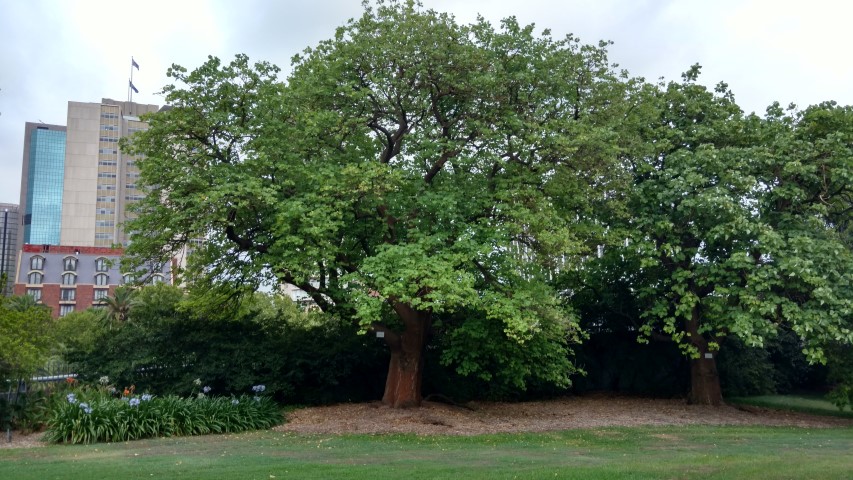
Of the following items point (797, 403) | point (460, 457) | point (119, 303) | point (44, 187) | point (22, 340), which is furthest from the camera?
point (44, 187)

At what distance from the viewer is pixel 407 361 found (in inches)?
A: 784

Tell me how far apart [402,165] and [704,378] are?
464 inches

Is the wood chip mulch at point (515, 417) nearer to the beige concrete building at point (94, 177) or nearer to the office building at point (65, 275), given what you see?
the office building at point (65, 275)

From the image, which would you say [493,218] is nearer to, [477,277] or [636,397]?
[477,277]

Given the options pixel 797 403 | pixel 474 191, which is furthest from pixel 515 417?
pixel 797 403

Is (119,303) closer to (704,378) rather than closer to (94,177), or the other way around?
(704,378)

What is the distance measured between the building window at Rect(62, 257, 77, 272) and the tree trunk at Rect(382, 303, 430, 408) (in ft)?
335

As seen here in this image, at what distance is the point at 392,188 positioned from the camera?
16.8 m

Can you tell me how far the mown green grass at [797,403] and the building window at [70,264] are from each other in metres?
104

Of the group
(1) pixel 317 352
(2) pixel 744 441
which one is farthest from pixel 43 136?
(2) pixel 744 441

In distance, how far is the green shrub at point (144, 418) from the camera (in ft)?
50.3

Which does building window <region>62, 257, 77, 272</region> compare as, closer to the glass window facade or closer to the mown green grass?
the glass window facade

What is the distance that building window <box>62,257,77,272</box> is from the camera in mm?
108688

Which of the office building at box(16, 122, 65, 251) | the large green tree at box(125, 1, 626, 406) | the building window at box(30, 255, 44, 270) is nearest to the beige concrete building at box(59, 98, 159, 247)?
the office building at box(16, 122, 65, 251)
